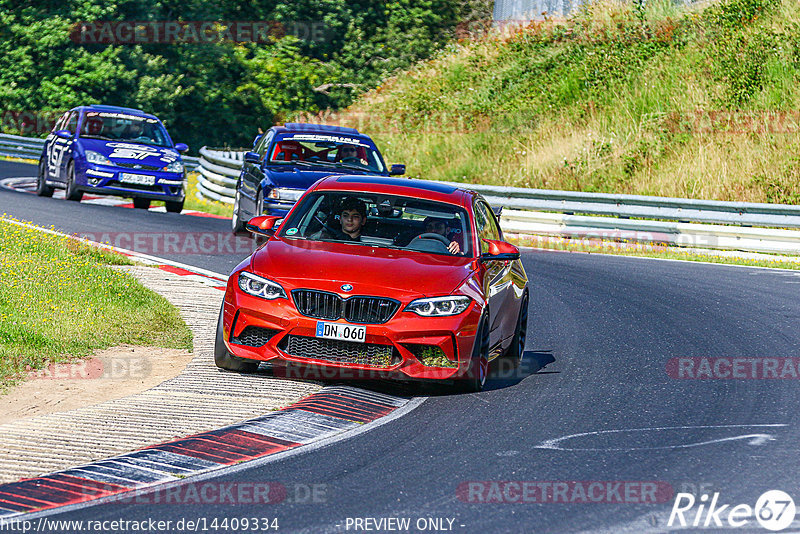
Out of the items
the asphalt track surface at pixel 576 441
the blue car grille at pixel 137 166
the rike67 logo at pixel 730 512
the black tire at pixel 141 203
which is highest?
the blue car grille at pixel 137 166

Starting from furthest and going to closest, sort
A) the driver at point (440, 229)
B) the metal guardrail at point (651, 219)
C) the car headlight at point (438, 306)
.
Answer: the metal guardrail at point (651, 219), the driver at point (440, 229), the car headlight at point (438, 306)

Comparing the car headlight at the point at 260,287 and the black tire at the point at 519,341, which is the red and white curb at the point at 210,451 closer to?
the car headlight at the point at 260,287

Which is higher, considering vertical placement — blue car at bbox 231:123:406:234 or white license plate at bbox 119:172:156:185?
blue car at bbox 231:123:406:234

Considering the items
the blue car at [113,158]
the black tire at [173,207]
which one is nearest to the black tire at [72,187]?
the blue car at [113,158]

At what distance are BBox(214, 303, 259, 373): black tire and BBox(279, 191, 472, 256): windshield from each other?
117 cm

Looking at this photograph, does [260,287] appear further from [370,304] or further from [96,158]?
[96,158]

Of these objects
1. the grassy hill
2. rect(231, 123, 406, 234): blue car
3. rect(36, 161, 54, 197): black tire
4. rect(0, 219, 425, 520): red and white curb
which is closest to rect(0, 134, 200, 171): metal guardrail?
the grassy hill

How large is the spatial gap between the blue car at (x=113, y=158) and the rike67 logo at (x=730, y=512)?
A: 17430 mm

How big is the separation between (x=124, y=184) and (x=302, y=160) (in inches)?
203

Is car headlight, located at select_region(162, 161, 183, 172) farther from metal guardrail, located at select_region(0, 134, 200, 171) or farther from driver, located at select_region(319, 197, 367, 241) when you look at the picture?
metal guardrail, located at select_region(0, 134, 200, 171)

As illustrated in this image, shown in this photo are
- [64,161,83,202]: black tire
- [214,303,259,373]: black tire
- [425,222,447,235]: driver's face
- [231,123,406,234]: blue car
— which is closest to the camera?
[214,303,259,373]: black tire

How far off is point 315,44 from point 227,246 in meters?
40.2

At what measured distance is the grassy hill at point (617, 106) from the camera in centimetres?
2802

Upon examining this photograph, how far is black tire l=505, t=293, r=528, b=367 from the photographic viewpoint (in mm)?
10367
